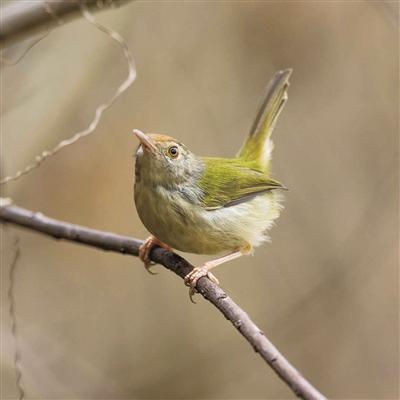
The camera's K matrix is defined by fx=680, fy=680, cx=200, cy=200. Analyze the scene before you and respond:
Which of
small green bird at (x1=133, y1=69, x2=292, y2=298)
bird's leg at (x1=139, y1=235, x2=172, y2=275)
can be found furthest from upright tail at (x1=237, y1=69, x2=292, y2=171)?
bird's leg at (x1=139, y1=235, x2=172, y2=275)

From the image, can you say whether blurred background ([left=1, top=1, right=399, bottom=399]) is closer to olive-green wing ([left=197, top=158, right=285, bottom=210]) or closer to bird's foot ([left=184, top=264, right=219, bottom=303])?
olive-green wing ([left=197, top=158, right=285, bottom=210])

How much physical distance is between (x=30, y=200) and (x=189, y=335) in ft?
5.89

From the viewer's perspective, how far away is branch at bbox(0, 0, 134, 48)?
2795 millimetres

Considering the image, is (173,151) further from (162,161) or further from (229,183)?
(229,183)

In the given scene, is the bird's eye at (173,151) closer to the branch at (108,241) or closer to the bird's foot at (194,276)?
the branch at (108,241)

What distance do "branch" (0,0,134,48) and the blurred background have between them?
259cm

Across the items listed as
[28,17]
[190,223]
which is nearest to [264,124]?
[190,223]

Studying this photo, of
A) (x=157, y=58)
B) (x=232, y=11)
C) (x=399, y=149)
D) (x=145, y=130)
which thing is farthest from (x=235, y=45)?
(x=399, y=149)

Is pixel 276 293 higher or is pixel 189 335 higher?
pixel 276 293

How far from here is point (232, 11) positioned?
235 inches

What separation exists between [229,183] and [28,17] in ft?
4.52

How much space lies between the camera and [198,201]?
11.3 feet

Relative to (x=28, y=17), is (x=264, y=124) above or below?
below

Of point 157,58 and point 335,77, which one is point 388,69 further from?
point 157,58
